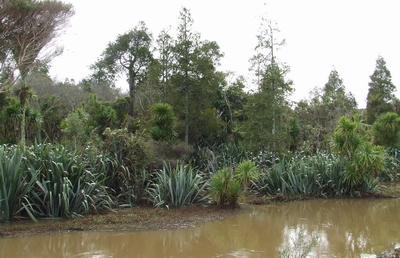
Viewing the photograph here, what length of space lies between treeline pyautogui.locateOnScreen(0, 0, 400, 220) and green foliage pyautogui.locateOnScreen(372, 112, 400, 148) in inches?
1.8

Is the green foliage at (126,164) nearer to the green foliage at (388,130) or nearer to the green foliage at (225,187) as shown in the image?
the green foliage at (225,187)

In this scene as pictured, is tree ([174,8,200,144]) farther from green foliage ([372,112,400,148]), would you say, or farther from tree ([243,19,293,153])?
green foliage ([372,112,400,148])

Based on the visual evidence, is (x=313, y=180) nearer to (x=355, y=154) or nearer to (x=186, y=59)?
(x=355, y=154)

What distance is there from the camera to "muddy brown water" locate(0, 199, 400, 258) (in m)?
5.82

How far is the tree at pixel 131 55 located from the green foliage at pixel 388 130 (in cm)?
1956

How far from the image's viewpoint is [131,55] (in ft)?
Answer: 104

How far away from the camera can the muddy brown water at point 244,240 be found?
5816 mm

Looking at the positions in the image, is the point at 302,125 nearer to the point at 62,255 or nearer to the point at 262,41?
the point at 262,41

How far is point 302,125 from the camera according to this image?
20.4m

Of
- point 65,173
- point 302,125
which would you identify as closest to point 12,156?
point 65,173

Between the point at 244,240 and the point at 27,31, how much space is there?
54.4 feet

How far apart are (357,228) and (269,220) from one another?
1.85 metres

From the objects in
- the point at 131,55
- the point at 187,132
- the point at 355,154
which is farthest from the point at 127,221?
the point at 131,55

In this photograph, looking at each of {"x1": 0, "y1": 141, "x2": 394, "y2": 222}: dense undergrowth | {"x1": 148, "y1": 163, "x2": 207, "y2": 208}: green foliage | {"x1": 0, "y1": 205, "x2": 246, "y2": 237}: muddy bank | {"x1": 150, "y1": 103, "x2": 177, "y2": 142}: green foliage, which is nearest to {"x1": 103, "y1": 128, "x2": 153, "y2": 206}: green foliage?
{"x1": 0, "y1": 141, "x2": 394, "y2": 222}: dense undergrowth
